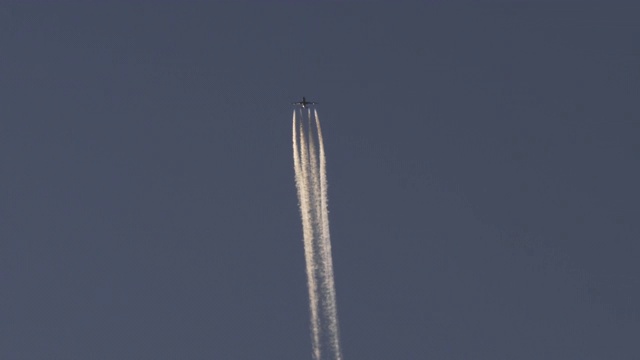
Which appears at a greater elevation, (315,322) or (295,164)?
(295,164)

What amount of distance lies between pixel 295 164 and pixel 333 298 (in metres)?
11.3

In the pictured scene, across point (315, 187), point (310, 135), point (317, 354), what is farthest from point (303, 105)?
point (317, 354)

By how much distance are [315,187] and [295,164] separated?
11.5 feet

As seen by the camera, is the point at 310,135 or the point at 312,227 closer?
the point at 312,227

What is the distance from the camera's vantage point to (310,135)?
430 feet

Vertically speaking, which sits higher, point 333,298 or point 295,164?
point 295,164

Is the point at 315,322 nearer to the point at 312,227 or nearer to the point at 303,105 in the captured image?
the point at 312,227

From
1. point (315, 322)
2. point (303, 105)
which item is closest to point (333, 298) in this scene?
point (315, 322)

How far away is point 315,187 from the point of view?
402 feet

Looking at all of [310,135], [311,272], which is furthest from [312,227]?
[310,135]

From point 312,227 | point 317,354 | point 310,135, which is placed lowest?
point 317,354

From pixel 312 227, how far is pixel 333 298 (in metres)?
5.24

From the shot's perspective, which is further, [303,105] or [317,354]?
[303,105]

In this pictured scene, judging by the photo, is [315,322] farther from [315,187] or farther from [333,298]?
[315,187]
